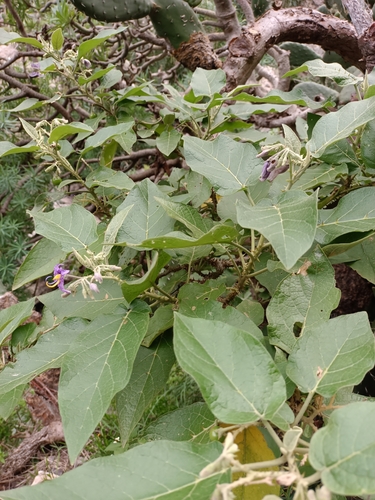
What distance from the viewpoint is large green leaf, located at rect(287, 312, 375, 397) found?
38 cm

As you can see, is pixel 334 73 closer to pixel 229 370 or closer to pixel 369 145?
pixel 369 145

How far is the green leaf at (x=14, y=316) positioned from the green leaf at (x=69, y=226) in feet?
A: 0.34

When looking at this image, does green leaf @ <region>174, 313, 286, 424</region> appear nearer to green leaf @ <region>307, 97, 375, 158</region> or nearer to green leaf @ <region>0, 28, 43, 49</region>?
green leaf @ <region>307, 97, 375, 158</region>

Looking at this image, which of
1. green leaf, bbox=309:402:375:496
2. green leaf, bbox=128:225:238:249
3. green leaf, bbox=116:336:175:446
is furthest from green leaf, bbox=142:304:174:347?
green leaf, bbox=309:402:375:496

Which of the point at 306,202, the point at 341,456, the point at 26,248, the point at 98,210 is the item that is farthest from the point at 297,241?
the point at 26,248

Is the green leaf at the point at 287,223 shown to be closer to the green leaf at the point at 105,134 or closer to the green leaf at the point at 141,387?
the green leaf at the point at 141,387

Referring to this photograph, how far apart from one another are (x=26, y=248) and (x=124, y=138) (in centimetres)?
76

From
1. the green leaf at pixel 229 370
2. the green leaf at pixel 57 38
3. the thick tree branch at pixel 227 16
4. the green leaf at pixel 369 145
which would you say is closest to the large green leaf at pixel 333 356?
the green leaf at pixel 229 370

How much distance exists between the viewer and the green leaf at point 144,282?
447 millimetres

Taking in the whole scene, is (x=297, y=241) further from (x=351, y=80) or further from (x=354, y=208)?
(x=351, y=80)

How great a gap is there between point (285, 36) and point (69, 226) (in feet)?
3.31

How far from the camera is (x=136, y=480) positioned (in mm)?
300

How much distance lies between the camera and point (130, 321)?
47 centimetres

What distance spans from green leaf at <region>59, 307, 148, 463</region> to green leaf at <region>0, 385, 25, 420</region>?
119 millimetres
